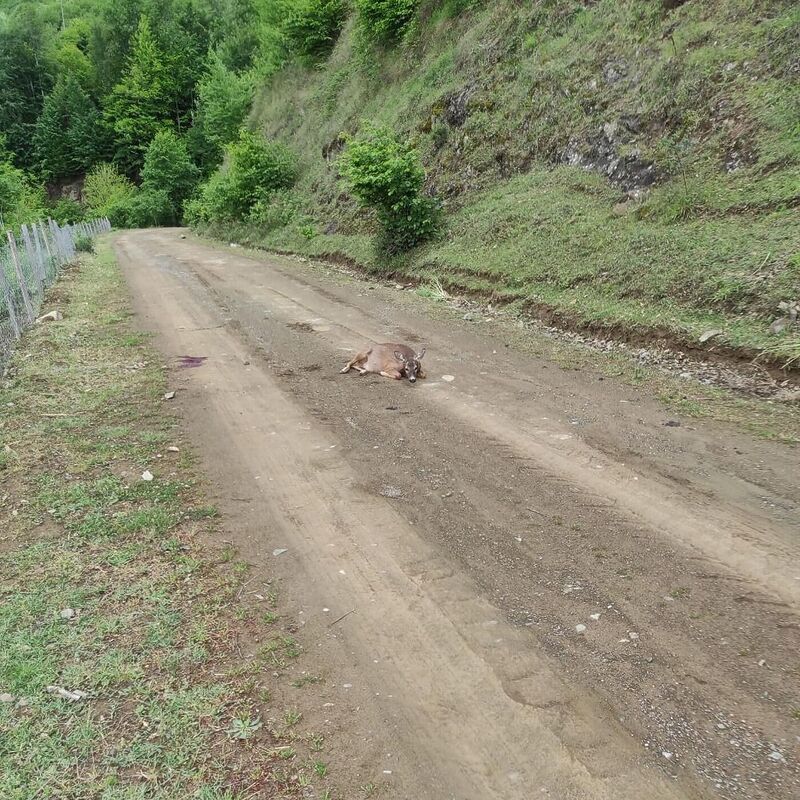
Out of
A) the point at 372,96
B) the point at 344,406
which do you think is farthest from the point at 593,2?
the point at 344,406

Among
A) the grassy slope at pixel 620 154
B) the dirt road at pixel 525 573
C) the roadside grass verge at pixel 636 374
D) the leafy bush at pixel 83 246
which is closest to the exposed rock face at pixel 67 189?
the leafy bush at pixel 83 246

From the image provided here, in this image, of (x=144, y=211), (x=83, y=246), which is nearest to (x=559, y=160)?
(x=83, y=246)

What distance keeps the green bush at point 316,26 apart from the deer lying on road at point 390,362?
88.7ft

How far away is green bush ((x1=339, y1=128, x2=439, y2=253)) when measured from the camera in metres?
15.0

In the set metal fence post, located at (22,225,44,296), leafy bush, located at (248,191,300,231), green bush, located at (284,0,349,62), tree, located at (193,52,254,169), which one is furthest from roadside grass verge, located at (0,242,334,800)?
tree, located at (193,52,254,169)

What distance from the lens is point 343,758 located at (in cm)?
279

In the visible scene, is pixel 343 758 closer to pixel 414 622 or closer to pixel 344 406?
pixel 414 622

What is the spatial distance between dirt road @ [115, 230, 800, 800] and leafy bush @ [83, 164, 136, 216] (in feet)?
178

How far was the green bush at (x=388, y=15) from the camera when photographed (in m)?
22.1

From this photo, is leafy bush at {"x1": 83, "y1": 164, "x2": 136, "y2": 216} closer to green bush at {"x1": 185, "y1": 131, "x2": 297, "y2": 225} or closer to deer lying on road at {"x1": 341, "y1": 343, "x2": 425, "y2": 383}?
green bush at {"x1": 185, "y1": 131, "x2": 297, "y2": 225}

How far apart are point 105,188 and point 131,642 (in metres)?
61.0

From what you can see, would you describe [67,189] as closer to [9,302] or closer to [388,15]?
[388,15]

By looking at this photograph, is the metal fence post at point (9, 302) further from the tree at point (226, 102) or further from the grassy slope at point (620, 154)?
the tree at point (226, 102)

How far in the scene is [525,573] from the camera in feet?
13.3
